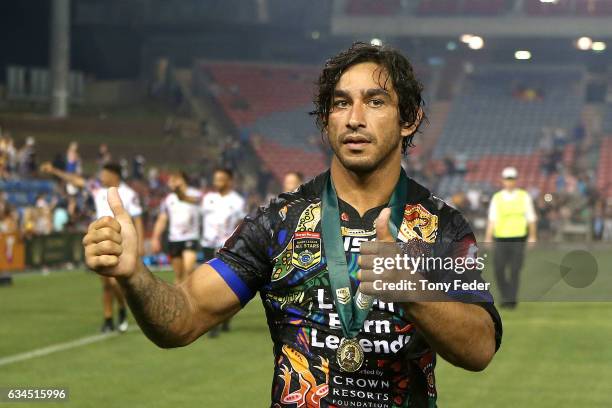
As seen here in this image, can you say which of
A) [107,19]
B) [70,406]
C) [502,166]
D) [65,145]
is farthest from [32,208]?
[107,19]

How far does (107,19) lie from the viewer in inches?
2301

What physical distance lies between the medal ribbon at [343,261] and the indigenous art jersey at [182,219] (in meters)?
13.7

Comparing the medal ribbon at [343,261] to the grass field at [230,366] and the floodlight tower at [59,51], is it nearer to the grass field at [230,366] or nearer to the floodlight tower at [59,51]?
the grass field at [230,366]

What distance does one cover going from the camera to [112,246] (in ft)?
10.8

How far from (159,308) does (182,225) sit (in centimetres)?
1433

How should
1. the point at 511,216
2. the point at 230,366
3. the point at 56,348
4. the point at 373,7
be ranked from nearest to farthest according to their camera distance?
the point at 230,366, the point at 56,348, the point at 511,216, the point at 373,7

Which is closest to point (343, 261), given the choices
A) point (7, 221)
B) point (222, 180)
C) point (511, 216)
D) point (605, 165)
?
point (222, 180)

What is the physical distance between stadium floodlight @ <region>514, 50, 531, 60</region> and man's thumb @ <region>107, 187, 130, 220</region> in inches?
2202

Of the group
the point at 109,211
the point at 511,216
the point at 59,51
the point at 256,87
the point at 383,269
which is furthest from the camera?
the point at 256,87

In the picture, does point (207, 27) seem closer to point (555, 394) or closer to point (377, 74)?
point (555, 394)

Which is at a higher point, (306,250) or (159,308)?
(306,250)

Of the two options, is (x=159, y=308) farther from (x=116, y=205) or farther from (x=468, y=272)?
(x=468, y=272)

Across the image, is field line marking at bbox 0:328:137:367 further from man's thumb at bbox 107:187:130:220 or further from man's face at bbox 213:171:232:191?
man's thumb at bbox 107:187:130:220

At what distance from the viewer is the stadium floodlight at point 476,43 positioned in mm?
58438
